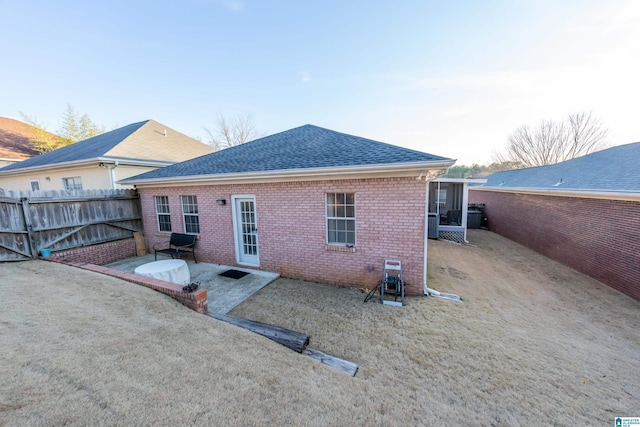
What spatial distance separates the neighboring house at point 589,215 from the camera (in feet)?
21.0

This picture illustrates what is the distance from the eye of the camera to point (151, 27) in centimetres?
973

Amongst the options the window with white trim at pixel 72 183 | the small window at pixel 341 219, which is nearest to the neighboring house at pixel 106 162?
the window with white trim at pixel 72 183

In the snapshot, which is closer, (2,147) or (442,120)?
(442,120)

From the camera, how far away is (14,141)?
1878 cm

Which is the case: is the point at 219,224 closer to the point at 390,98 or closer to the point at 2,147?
the point at 390,98

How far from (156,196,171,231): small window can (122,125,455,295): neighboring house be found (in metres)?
0.04

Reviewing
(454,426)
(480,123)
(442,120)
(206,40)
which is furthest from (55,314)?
(480,123)

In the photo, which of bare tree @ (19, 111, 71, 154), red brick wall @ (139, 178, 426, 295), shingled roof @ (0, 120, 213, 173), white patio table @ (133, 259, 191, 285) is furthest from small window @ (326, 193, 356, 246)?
bare tree @ (19, 111, 71, 154)

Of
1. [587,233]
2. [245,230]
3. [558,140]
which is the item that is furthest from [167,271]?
[558,140]

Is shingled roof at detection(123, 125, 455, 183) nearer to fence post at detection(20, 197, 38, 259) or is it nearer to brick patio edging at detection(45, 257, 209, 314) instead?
fence post at detection(20, 197, 38, 259)

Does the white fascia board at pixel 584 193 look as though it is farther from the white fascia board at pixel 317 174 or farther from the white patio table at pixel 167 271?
the white patio table at pixel 167 271

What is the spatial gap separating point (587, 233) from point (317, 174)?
30.7ft

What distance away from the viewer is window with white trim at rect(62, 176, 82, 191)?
10500 millimetres

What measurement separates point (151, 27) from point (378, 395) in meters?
14.3
